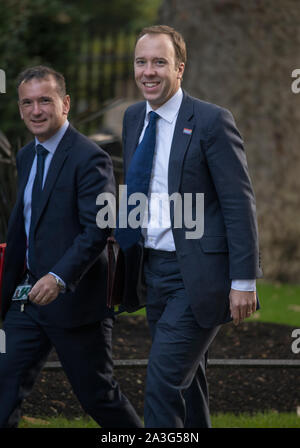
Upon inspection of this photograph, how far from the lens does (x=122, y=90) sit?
55.5 feet

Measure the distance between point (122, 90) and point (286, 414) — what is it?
39.7 ft

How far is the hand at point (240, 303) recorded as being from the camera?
388cm

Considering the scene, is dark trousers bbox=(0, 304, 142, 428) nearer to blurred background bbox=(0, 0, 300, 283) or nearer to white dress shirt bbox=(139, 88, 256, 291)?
white dress shirt bbox=(139, 88, 256, 291)

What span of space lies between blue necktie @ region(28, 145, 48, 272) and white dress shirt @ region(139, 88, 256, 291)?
577 mm

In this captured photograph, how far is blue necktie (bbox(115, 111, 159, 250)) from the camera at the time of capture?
13.4ft

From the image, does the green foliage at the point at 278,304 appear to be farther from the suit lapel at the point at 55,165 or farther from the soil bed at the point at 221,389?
the suit lapel at the point at 55,165

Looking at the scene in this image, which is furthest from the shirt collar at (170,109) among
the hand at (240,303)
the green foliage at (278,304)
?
the green foliage at (278,304)

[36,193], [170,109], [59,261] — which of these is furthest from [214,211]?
[36,193]

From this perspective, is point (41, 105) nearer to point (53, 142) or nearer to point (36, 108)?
point (36, 108)

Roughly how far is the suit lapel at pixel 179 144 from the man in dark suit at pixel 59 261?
412mm

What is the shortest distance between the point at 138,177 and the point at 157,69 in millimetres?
520

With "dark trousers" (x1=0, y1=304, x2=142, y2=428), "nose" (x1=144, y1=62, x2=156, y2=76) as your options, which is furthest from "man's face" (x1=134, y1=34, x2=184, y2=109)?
"dark trousers" (x1=0, y1=304, x2=142, y2=428)

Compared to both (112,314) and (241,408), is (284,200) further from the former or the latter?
(112,314)

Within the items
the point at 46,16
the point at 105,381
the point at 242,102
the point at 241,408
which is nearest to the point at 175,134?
the point at 105,381
